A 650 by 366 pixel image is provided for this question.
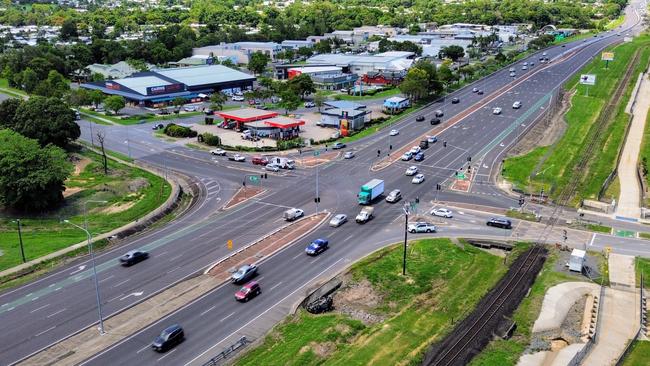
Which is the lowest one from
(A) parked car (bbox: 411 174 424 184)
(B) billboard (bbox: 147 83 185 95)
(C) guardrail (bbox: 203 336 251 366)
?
(C) guardrail (bbox: 203 336 251 366)

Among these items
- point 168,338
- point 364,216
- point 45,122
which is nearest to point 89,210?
point 45,122

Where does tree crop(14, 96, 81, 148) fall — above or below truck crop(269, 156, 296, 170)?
above

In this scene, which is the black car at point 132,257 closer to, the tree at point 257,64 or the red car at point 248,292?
→ the red car at point 248,292

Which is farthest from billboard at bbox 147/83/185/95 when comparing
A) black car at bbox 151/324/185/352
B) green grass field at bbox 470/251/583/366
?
green grass field at bbox 470/251/583/366

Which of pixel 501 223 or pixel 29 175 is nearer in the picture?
pixel 501 223

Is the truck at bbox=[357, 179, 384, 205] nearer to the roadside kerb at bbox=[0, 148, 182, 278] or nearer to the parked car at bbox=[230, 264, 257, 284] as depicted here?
the parked car at bbox=[230, 264, 257, 284]

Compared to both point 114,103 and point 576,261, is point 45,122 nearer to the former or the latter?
point 114,103
